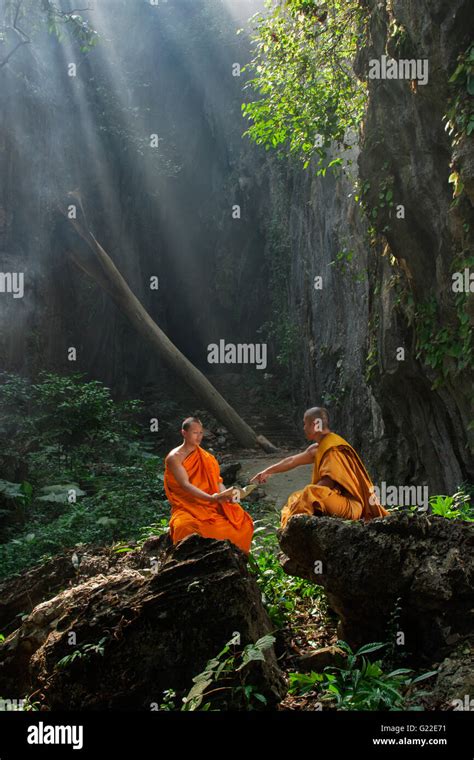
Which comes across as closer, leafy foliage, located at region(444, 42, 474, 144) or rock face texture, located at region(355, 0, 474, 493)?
leafy foliage, located at region(444, 42, 474, 144)

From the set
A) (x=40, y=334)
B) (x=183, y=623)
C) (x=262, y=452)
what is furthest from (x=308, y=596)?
(x=40, y=334)

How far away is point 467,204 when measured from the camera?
7.49 metres

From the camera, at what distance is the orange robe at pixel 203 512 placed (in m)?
6.89

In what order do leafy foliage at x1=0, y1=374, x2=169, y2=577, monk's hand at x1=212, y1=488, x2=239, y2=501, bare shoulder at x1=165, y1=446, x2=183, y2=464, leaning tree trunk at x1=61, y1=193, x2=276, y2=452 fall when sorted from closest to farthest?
1. monk's hand at x1=212, y1=488, x2=239, y2=501
2. bare shoulder at x1=165, y1=446, x2=183, y2=464
3. leafy foliage at x1=0, y1=374, x2=169, y2=577
4. leaning tree trunk at x1=61, y1=193, x2=276, y2=452

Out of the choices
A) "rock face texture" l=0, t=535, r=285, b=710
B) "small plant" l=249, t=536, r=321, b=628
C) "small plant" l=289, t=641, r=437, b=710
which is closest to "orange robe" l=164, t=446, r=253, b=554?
"small plant" l=249, t=536, r=321, b=628

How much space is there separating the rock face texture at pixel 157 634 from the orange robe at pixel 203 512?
6.13ft

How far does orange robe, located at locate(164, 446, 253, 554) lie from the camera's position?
6.89 metres

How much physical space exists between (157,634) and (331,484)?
2.17 meters

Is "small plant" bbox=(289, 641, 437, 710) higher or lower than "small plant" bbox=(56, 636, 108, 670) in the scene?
lower

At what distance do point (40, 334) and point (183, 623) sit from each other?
13.7 m

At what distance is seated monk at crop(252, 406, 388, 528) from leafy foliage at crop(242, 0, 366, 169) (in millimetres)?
5717

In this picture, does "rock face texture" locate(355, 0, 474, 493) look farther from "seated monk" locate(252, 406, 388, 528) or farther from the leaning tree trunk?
the leaning tree trunk

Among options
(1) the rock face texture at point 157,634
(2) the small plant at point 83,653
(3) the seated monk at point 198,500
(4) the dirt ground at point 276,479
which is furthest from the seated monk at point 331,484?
(4) the dirt ground at point 276,479

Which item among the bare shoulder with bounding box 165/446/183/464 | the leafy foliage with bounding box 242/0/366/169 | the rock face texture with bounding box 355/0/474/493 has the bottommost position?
the bare shoulder with bounding box 165/446/183/464
